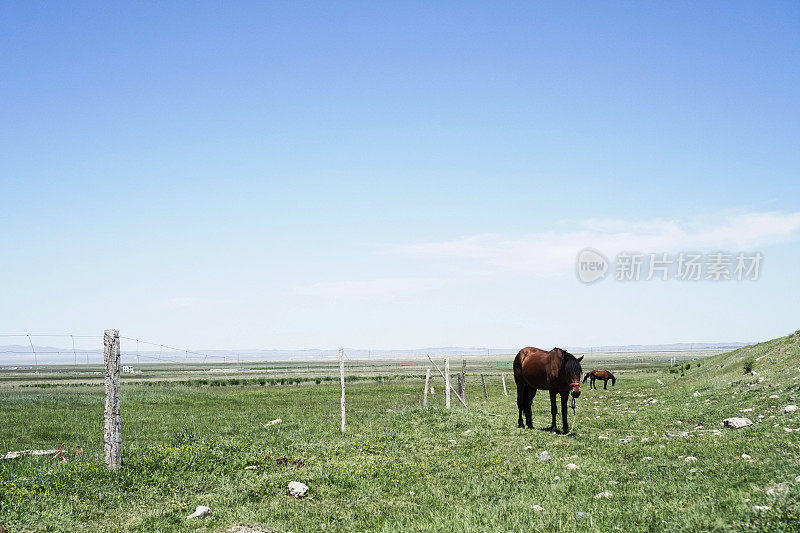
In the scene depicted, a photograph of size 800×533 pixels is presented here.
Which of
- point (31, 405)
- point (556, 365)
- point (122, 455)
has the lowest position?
point (31, 405)

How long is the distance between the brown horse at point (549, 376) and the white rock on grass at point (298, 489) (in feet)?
30.4

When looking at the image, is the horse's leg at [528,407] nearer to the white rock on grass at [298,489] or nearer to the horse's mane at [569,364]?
the horse's mane at [569,364]

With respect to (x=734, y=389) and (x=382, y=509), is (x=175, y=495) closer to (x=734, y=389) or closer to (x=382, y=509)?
(x=382, y=509)

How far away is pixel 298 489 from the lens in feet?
34.5

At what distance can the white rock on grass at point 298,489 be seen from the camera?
10.5m

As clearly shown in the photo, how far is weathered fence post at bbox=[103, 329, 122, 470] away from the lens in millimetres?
11430

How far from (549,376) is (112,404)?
13.1 metres

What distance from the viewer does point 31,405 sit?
3728 centimetres

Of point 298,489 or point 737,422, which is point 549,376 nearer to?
point 737,422

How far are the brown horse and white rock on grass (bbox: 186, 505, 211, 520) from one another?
36.6ft

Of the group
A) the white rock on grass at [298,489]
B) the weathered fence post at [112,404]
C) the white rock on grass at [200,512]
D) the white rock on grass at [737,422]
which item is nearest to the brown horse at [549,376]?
the white rock on grass at [737,422]

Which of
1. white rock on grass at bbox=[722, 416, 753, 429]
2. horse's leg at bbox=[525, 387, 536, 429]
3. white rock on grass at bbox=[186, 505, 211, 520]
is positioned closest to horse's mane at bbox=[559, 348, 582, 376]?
horse's leg at bbox=[525, 387, 536, 429]

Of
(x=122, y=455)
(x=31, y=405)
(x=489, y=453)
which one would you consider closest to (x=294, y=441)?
(x=122, y=455)

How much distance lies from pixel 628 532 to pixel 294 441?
34.6 ft
